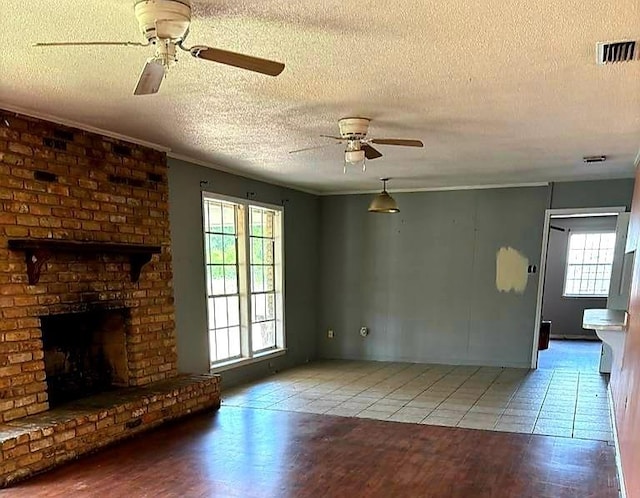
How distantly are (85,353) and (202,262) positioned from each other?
1402mm

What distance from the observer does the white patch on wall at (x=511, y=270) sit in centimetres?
632

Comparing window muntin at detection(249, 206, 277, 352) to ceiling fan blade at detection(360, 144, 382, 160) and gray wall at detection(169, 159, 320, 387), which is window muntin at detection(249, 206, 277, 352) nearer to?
gray wall at detection(169, 159, 320, 387)

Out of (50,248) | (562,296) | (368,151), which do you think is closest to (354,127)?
(368,151)

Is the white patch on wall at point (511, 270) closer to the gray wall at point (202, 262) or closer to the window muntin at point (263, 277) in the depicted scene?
the gray wall at point (202, 262)

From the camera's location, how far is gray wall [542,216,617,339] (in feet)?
28.7

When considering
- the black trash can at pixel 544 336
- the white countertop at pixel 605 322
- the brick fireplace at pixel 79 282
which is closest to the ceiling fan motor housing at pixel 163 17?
the brick fireplace at pixel 79 282

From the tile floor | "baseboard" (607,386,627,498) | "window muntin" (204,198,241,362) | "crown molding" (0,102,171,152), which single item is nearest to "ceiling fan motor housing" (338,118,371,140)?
"crown molding" (0,102,171,152)

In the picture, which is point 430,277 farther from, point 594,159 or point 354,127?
point 354,127

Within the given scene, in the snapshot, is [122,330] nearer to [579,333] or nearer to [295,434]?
[295,434]

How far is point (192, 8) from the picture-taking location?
1.80 meters

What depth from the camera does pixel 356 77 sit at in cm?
250

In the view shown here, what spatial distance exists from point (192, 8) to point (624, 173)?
5.47 meters

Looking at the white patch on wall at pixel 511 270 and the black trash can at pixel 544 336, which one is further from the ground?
the white patch on wall at pixel 511 270

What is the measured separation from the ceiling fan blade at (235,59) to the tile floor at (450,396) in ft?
11.1
